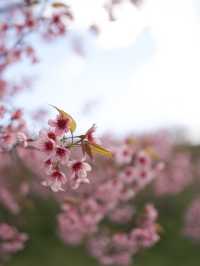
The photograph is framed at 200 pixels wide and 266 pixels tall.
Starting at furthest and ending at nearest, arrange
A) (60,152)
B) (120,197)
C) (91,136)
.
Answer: (120,197) → (91,136) → (60,152)

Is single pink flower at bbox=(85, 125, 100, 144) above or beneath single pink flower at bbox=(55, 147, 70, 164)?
above

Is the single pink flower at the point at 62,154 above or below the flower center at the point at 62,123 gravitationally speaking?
below

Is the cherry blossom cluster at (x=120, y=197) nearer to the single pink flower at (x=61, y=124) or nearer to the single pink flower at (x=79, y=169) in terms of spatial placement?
the single pink flower at (x=79, y=169)

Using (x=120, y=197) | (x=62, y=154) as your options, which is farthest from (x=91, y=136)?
(x=120, y=197)

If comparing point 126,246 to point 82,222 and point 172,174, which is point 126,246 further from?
point 172,174

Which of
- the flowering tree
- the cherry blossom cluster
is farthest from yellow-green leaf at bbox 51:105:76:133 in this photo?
the cherry blossom cluster

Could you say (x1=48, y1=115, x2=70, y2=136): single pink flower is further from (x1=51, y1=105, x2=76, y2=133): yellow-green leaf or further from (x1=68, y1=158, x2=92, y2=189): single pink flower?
(x1=68, y1=158, x2=92, y2=189): single pink flower

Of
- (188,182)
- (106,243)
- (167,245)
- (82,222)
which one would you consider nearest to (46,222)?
(167,245)

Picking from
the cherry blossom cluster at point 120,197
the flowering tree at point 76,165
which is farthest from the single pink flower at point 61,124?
the cherry blossom cluster at point 120,197

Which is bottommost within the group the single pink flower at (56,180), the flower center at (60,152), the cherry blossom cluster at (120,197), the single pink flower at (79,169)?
the single pink flower at (56,180)

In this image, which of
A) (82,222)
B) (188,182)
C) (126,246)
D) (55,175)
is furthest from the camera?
(188,182)

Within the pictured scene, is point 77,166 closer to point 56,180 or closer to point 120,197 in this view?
point 56,180
